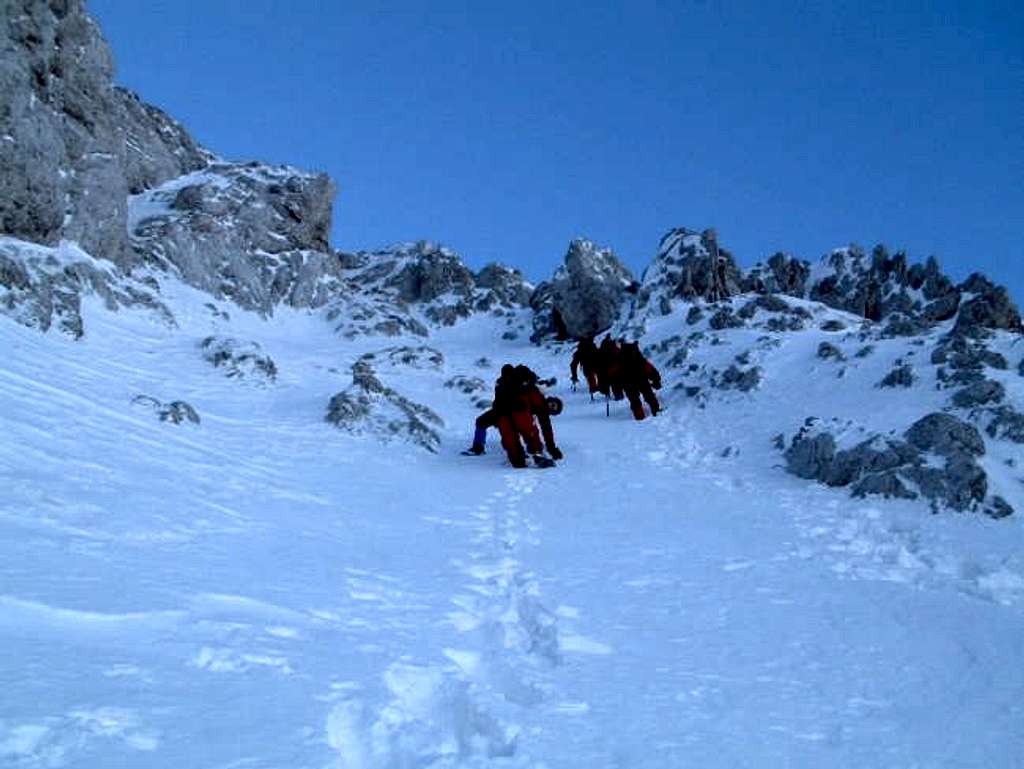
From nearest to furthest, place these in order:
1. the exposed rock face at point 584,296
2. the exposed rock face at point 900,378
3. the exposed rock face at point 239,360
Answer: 1. the exposed rock face at point 900,378
2. the exposed rock face at point 239,360
3. the exposed rock face at point 584,296

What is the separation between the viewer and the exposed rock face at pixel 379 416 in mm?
16016

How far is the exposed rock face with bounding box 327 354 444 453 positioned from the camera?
16.0m

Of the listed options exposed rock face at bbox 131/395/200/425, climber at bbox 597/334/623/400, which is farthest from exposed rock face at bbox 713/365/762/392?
exposed rock face at bbox 131/395/200/425

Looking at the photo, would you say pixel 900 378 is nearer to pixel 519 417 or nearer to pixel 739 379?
pixel 739 379

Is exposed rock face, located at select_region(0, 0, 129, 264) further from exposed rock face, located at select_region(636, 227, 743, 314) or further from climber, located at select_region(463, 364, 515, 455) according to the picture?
exposed rock face, located at select_region(636, 227, 743, 314)

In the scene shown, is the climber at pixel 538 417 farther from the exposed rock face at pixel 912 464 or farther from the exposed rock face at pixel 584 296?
the exposed rock face at pixel 584 296

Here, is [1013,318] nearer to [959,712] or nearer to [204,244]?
[959,712]

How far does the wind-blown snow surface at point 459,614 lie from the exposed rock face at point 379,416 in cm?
349

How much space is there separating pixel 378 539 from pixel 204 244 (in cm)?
3490

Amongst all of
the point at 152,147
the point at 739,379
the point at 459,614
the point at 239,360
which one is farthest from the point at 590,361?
the point at 152,147

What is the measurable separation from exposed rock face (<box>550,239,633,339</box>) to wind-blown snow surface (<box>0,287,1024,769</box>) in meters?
28.7

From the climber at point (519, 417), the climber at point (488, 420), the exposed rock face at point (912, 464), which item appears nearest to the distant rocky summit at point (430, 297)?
the exposed rock face at point (912, 464)

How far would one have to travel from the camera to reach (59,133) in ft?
76.1

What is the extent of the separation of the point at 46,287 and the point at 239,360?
4.97 m
